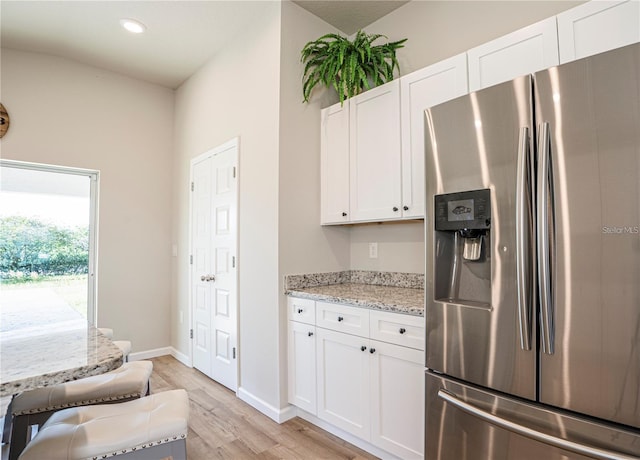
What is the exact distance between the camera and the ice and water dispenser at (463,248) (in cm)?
139

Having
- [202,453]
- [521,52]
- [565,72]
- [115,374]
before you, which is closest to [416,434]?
[202,453]

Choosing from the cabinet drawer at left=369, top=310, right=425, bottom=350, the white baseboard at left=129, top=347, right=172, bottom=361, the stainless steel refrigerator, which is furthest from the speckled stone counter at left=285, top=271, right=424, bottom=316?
the white baseboard at left=129, top=347, right=172, bottom=361

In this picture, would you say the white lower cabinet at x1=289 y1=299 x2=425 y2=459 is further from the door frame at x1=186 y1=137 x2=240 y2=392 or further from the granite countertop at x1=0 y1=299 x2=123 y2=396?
the granite countertop at x1=0 y1=299 x2=123 y2=396

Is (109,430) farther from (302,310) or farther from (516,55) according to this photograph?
(516,55)

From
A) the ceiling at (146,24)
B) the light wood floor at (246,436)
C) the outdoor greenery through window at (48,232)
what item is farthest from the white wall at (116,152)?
the light wood floor at (246,436)

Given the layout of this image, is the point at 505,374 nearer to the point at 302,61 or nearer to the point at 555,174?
the point at 555,174

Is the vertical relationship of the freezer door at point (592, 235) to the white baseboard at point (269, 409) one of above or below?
above

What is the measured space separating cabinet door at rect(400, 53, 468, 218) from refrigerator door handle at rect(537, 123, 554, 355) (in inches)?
34.8

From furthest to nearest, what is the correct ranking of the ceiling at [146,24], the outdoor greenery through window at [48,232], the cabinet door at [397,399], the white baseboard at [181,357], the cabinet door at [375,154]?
1. the white baseboard at [181,357]
2. the outdoor greenery through window at [48,232]
3. the ceiling at [146,24]
4. the cabinet door at [375,154]
5. the cabinet door at [397,399]

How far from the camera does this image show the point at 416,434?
1.75m

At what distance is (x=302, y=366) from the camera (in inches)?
93.0

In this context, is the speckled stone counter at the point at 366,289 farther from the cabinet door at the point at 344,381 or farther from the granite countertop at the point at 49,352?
the granite countertop at the point at 49,352

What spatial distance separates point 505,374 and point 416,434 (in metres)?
0.70

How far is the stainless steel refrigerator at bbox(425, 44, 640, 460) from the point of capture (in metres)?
1.06
